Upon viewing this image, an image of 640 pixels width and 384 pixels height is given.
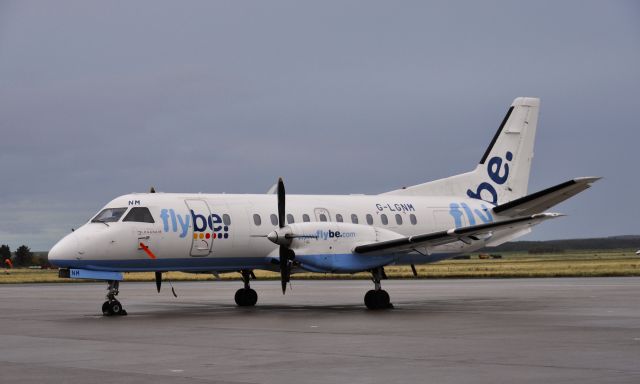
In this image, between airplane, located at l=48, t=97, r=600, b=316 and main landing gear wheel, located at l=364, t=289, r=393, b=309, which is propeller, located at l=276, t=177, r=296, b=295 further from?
main landing gear wheel, located at l=364, t=289, r=393, b=309

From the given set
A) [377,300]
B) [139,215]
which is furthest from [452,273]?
[139,215]

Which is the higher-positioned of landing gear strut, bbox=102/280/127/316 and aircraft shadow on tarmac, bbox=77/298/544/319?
landing gear strut, bbox=102/280/127/316

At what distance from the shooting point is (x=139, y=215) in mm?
24547

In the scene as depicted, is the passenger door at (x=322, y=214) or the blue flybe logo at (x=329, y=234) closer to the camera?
the blue flybe logo at (x=329, y=234)

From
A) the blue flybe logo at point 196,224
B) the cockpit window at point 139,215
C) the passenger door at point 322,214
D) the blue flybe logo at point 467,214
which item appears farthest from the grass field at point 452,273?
the cockpit window at point 139,215

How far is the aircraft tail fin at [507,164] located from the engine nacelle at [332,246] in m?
6.51

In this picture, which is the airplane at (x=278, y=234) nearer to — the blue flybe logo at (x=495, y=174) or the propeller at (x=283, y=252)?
the propeller at (x=283, y=252)

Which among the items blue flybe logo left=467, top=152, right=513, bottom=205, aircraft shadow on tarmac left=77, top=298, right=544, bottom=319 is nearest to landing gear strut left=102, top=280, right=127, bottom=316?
Answer: aircraft shadow on tarmac left=77, top=298, right=544, bottom=319

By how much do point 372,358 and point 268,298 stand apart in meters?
19.1

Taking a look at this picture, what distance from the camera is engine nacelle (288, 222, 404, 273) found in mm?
24375

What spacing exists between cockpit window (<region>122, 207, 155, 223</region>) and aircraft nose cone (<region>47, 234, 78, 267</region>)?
5.48 ft

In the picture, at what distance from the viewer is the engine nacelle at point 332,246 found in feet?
80.0

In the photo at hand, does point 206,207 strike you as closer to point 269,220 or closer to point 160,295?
point 269,220

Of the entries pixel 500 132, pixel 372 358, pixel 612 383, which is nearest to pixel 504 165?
pixel 500 132
